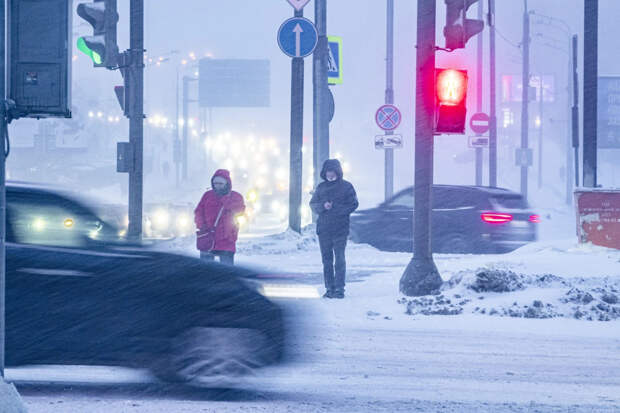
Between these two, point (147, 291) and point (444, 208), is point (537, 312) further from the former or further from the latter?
point (444, 208)

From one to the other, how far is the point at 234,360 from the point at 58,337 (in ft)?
4.17

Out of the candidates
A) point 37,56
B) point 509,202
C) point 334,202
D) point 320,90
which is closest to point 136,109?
point 334,202

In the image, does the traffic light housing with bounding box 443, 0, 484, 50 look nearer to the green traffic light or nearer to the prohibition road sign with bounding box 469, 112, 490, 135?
the green traffic light

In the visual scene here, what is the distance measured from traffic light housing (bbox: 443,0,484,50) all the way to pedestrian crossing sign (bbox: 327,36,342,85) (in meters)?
11.3

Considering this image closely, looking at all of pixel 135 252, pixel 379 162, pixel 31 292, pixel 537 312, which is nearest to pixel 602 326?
pixel 537 312

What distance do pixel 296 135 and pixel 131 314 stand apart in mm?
14432

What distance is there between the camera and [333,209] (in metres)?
11.2

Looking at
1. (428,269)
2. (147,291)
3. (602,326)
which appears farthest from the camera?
(428,269)

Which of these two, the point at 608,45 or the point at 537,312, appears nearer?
the point at 537,312

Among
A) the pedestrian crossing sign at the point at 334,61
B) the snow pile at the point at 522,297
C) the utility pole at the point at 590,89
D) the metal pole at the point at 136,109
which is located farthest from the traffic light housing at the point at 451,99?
the pedestrian crossing sign at the point at 334,61

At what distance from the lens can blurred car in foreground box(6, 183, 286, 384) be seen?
630 cm

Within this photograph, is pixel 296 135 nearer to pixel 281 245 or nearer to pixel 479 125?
pixel 281 245

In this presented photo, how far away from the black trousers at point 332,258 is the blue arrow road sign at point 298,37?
7.13m

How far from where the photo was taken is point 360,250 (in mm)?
18500
